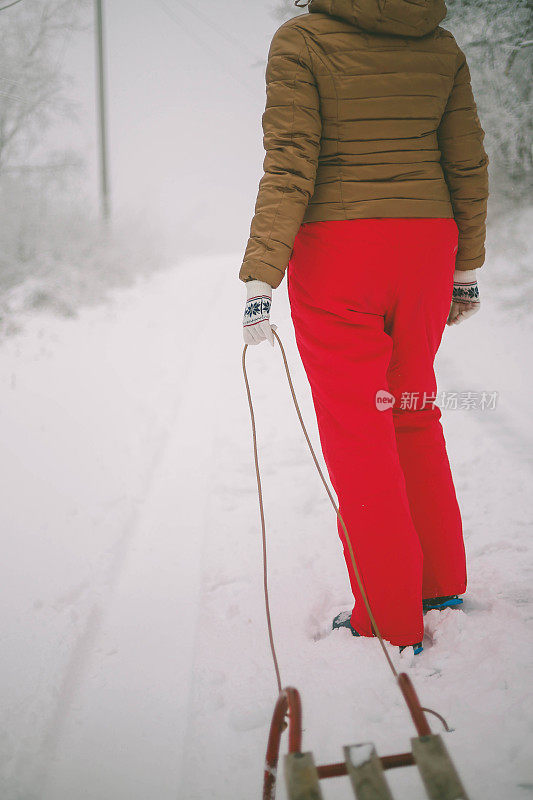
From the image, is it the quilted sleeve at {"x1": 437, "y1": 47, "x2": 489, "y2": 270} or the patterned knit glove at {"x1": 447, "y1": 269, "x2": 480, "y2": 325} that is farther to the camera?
the patterned knit glove at {"x1": 447, "y1": 269, "x2": 480, "y2": 325}

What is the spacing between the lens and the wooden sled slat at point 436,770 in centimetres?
73

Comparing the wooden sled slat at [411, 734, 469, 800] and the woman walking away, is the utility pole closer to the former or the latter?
the woman walking away

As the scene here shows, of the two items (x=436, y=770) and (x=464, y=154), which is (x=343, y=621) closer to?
(x=436, y=770)

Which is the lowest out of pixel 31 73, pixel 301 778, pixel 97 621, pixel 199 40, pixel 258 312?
pixel 97 621

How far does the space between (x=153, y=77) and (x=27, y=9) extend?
211 inches

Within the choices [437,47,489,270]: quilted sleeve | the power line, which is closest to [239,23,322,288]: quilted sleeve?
[437,47,489,270]: quilted sleeve

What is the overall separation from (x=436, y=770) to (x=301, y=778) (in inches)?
8.1

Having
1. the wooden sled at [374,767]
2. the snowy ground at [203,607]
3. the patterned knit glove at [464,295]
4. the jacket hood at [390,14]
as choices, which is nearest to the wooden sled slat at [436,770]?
the wooden sled at [374,767]

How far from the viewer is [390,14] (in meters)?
1.34

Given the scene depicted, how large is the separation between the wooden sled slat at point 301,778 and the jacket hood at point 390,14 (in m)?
1.68

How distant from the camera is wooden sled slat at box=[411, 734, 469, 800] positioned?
732 mm

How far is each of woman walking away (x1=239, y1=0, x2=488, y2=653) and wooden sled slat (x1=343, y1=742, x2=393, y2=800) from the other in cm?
64

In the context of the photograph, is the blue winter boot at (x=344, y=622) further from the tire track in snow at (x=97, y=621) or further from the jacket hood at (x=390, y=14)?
the jacket hood at (x=390, y=14)

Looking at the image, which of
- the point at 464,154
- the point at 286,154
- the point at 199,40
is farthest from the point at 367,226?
the point at 199,40
